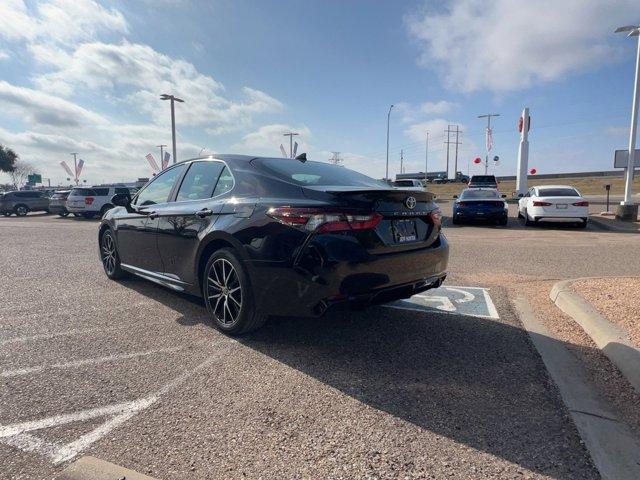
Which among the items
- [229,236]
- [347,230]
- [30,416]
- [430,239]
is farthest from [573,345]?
[30,416]

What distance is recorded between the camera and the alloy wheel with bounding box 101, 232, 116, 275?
6148mm

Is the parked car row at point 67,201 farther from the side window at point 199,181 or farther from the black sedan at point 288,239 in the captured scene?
the black sedan at point 288,239

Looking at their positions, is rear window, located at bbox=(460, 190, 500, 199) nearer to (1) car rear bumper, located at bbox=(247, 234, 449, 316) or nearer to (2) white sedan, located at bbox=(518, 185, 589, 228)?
(2) white sedan, located at bbox=(518, 185, 589, 228)

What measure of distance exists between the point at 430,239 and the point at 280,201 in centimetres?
143

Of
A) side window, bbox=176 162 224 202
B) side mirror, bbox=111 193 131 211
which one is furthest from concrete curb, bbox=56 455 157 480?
side mirror, bbox=111 193 131 211

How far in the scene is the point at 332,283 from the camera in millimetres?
3229

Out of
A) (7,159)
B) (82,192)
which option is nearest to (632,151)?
(82,192)

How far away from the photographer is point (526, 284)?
20.2 ft

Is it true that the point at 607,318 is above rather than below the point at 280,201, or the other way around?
below

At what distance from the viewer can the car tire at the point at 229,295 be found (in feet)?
12.1

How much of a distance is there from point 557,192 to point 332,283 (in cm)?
1396

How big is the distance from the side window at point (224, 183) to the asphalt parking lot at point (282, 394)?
132 centimetres

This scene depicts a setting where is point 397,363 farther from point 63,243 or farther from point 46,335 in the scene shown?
point 63,243

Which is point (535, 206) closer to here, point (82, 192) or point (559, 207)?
point (559, 207)
